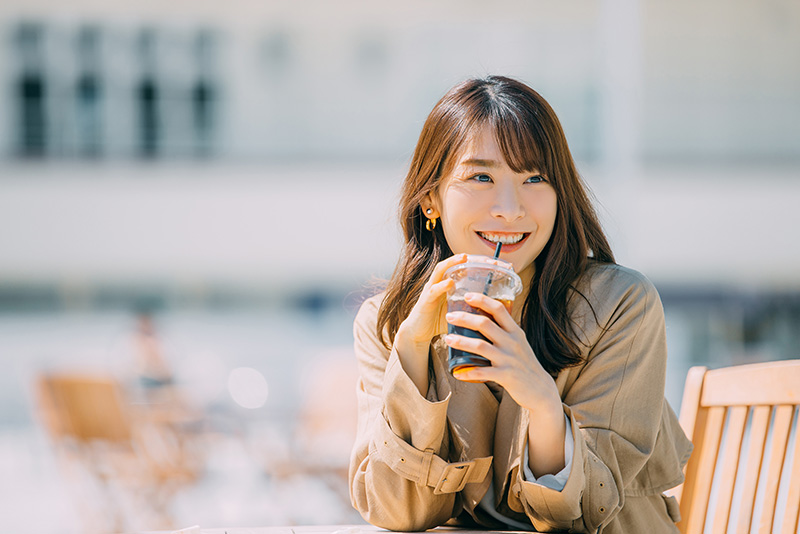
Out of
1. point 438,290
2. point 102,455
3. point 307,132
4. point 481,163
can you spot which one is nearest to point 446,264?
point 438,290

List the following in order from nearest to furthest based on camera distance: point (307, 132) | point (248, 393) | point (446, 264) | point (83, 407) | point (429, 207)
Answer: point (446, 264) → point (429, 207) → point (83, 407) → point (248, 393) → point (307, 132)

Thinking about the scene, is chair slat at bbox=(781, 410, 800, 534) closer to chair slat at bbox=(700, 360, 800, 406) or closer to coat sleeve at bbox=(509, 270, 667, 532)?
chair slat at bbox=(700, 360, 800, 406)

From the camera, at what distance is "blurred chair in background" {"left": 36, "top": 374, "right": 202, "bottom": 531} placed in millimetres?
4633

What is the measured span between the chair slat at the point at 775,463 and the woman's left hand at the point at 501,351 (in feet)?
1.51

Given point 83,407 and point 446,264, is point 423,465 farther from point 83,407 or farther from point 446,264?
point 83,407

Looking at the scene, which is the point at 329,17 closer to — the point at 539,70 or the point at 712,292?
the point at 539,70

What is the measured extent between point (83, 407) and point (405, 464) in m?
3.60

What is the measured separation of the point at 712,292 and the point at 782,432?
12.3 metres

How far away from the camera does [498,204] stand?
1570mm

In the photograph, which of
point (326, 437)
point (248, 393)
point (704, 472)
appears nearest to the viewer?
point (704, 472)

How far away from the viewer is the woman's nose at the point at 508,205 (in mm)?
1551

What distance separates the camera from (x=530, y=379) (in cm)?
132

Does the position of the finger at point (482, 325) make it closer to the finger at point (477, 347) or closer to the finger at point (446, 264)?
the finger at point (477, 347)

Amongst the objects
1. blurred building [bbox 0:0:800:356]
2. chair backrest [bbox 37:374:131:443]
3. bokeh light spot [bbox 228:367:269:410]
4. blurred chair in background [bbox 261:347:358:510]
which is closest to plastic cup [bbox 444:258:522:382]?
blurred chair in background [bbox 261:347:358:510]
